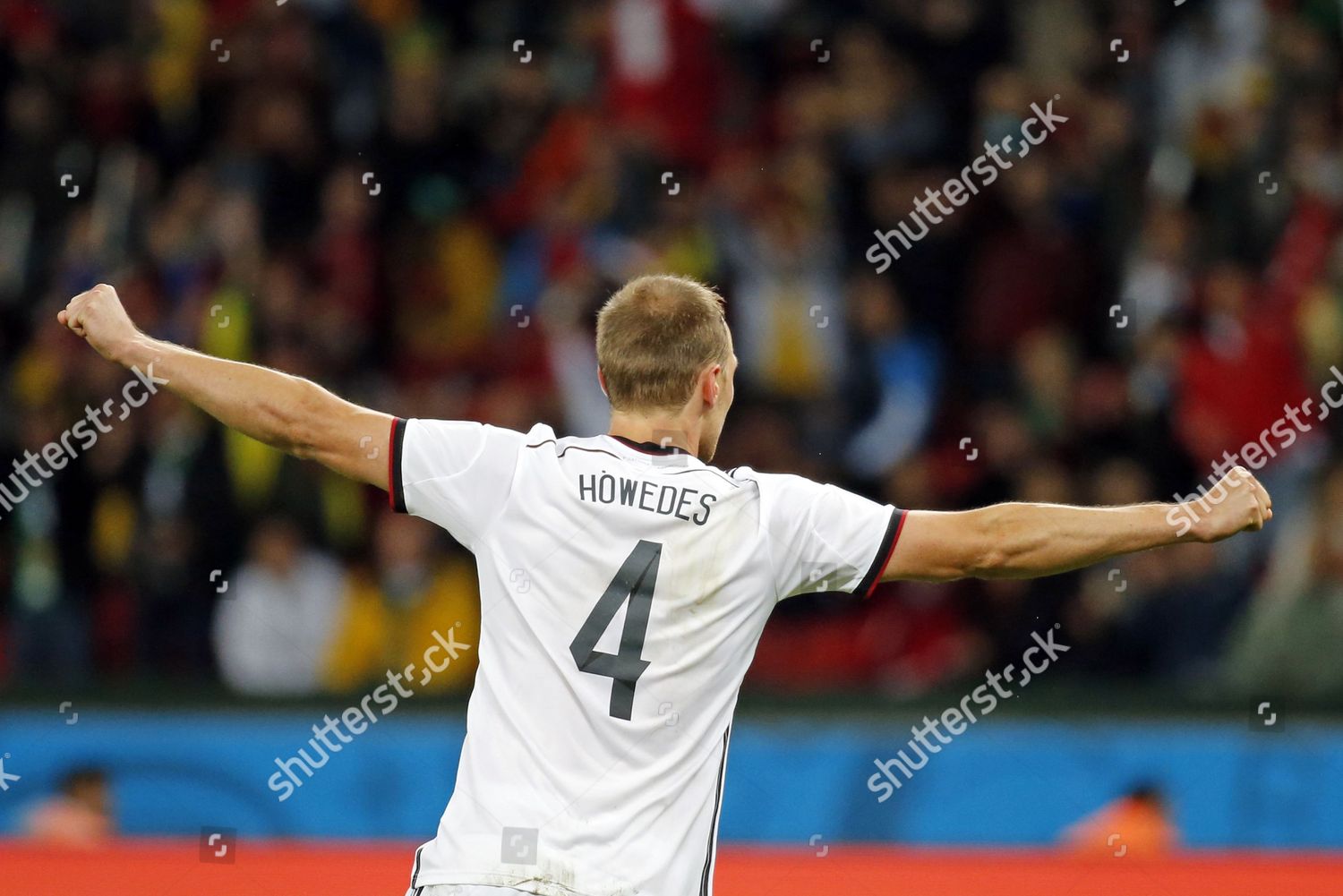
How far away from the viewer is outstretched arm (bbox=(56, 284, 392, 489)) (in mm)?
3285

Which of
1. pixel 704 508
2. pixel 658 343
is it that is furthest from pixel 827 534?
pixel 658 343

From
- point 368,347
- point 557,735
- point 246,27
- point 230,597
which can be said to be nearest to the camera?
point 557,735

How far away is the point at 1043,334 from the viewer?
29.9 feet

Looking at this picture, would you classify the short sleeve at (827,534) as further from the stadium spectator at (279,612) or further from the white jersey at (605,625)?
the stadium spectator at (279,612)

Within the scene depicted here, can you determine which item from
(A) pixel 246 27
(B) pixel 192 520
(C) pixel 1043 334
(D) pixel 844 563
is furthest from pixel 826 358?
(D) pixel 844 563

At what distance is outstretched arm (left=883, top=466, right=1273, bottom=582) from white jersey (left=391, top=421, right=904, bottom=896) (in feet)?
0.20

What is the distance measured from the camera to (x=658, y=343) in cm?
327

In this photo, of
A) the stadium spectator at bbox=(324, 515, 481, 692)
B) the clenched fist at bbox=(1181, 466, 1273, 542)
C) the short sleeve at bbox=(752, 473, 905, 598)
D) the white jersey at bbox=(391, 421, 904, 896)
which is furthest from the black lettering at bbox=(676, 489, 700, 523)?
the stadium spectator at bbox=(324, 515, 481, 692)

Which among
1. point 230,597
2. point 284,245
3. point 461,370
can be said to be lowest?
point 230,597

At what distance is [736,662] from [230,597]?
5.60m

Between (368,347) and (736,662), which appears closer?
(736,662)

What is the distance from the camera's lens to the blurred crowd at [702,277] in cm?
838

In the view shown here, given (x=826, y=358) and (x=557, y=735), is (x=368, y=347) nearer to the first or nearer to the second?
(x=826, y=358)

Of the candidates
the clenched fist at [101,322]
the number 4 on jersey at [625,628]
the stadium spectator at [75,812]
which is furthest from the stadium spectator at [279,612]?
the number 4 on jersey at [625,628]
